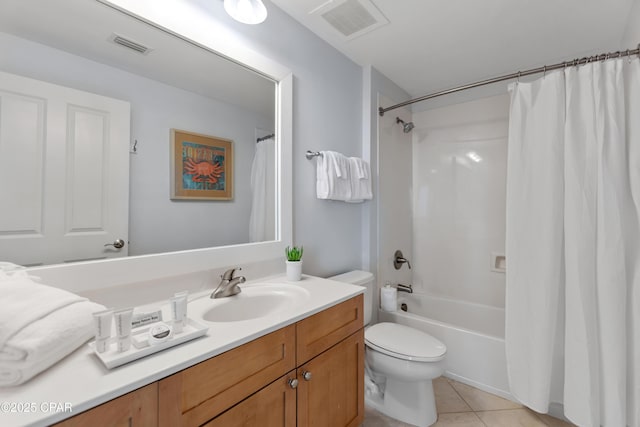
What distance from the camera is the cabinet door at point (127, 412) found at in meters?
0.53

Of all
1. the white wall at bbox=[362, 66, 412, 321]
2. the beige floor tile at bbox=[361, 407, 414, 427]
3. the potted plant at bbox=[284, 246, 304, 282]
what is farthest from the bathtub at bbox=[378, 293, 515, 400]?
the potted plant at bbox=[284, 246, 304, 282]

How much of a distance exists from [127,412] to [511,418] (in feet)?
6.52

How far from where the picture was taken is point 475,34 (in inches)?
71.1

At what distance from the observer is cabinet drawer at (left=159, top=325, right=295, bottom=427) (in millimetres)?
657

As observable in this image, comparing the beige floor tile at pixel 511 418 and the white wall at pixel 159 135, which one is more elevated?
the white wall at pixel 159 135

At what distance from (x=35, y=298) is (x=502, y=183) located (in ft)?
9.44

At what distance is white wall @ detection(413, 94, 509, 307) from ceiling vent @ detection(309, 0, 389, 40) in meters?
1.33

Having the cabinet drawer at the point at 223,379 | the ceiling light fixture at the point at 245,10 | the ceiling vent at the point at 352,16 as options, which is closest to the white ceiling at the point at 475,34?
the ceiling vent at the point at 352,16

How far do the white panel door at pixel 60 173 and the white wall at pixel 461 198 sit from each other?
250 cm

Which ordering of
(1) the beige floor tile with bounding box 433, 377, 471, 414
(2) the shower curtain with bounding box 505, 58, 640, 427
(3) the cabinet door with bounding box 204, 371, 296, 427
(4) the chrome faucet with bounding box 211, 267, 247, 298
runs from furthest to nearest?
(1) the beige floor tile with bounding box 433, 377, 471, 414
(2) the shower curtain with bounding box 505, 58, 640, 427
(4) the chrome faucet with bounding box 211, 267, 247, 298
(3) the cabinet door with bounding box 204, 371, 296, 427

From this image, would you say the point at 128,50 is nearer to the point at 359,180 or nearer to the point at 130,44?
the point at 130,44

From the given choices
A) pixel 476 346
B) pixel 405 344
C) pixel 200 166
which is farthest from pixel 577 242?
pixel 200 166

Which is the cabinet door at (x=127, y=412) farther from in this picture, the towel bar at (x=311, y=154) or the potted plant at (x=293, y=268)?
the towel bar at (x=311, y=154)

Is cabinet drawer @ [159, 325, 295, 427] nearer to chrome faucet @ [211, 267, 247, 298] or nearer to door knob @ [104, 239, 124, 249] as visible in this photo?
chrome faucet @ [211, 267, 247, 298]
